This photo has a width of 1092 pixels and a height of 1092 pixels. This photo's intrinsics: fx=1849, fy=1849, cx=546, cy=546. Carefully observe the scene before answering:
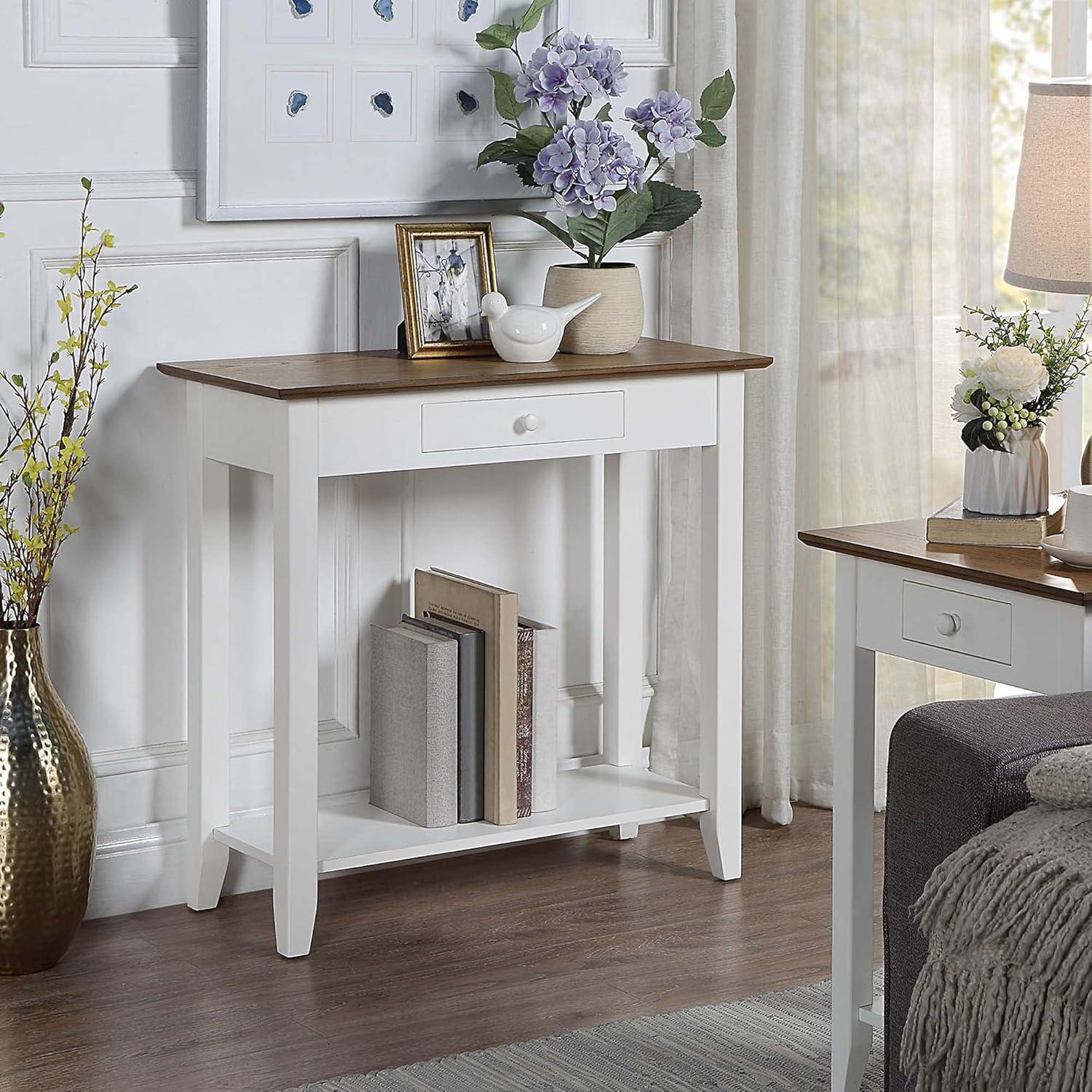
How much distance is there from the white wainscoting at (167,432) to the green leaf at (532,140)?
200mm

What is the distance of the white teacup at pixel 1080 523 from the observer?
2.03 m

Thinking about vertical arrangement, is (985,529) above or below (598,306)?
below

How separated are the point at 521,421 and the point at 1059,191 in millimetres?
842

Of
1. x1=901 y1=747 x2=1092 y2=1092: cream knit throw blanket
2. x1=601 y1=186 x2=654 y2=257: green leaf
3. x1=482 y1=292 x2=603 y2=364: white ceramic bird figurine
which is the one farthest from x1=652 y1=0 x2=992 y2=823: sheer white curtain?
x1=901 y1=747 x2=1092 y2=1092: cream knit throw blanket

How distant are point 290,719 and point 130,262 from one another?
0.74 metres

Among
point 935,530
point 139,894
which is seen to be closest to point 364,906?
point 139,894

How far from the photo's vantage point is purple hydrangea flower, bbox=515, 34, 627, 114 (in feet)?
9.60

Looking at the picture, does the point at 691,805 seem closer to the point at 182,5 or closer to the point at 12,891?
the point at 12,891

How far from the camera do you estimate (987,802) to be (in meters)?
1.72

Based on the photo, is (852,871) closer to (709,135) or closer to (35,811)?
(35,811)

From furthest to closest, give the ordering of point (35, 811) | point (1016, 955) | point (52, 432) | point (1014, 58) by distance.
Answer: point (1014, 58)
point (52, 432)
point (35, 811)
point (1016, 955)

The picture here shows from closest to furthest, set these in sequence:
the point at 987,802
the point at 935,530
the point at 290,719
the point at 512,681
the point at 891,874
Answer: the point at 987,802 → the point at 891,874 → the point at 935,530 → the point at 290,719 → the point at 512,681

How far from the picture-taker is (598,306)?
296cm

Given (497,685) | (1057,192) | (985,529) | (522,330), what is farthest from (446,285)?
(985,529)
